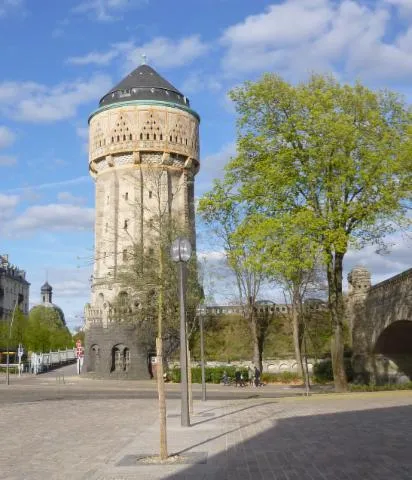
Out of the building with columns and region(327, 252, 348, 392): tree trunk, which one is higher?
the building with columns

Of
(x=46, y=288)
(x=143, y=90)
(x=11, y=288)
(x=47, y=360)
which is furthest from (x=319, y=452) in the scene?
(x=46, y=288)

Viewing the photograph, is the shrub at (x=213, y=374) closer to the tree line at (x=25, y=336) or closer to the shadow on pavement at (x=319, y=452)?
the shadow on pavement at (x=319, y=452)

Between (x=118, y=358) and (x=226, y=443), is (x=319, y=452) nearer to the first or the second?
(x=226, y=443)

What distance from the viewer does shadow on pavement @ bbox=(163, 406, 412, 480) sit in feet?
27.7

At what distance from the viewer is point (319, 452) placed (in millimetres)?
10125

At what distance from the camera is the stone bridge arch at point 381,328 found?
95.9ft

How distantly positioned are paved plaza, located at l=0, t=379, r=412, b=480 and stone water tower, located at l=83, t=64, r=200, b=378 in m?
Answer: 34.8

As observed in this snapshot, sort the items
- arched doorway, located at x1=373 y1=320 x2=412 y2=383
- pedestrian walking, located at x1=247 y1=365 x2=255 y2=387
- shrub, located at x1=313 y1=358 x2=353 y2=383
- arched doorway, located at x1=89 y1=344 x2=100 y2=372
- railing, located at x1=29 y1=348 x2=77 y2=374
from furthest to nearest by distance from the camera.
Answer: railing, located at x1=29 y1=348 x2=77 y2=374 → arched doorway, located at x1=89 y1=344 x2=100 y2=372 → shrub, located at x1=313 y1=358 x2=353 y2=383 → pedestrian walking, located at x1=247 y1=365 x2=255 y2=387 → arched doorway, located at x1=373 y1=320 x2=412 y2=383

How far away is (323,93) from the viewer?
26.0 metres

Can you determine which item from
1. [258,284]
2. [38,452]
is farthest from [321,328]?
[38,452]

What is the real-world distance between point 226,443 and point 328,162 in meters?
15.7

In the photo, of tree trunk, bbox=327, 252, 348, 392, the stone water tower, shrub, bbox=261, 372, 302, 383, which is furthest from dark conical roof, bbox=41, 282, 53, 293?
tree trunk, bbox=327, 252, 348, 392

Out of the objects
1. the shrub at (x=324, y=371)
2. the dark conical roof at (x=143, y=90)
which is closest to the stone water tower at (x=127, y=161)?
the dark conical roof at (x=143, y=90)

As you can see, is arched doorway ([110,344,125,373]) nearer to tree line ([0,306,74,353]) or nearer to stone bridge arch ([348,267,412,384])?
stone bridge arch ([348,267,412,384])
